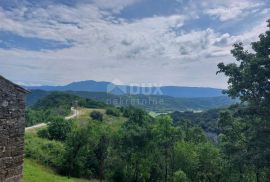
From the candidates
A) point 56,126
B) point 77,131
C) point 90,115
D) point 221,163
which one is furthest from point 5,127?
point 90,115

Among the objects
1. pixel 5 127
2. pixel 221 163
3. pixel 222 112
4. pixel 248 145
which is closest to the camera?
A: pixel 5 127

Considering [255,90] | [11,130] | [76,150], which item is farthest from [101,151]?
[11,130]

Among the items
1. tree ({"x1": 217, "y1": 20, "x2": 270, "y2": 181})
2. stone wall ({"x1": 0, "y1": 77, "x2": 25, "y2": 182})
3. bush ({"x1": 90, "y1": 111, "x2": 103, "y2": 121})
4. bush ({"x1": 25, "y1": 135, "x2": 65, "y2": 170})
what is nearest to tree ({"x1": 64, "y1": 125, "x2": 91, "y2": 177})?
bush ({"x1": 25, "y1": 135, "x2": 65, "y2": 170})

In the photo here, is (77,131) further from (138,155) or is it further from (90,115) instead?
(90,115)

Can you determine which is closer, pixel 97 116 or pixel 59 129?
pixel 59 129

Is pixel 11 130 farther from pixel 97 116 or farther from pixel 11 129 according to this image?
pixel 97 116

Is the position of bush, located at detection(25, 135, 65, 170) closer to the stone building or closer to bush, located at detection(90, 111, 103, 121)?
the stone building

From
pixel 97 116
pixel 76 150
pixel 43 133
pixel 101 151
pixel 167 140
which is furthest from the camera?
pixel 97 116
